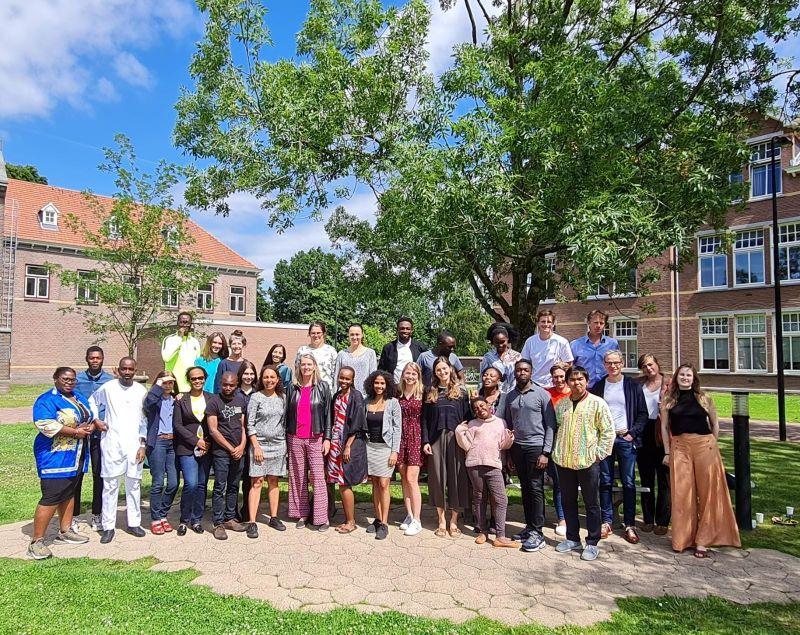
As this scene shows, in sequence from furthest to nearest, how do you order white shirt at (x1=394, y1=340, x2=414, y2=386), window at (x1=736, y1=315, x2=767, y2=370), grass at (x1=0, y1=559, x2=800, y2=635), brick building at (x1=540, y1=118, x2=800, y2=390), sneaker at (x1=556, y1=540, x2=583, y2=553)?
window at (x1=736, y1=315, x2=767, y2=370)
brick building at (x1=540, y1=118, x2=800, y2=390)
white shirt at (x1=394, y1=340, x2=414, y2=386)
sneaker at (x1=556, y1=540, x2=583, y2=553)
grass at (x1=0, y1=559, x2=800, y2=635)

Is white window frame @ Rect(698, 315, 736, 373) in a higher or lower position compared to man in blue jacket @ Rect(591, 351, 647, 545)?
higher

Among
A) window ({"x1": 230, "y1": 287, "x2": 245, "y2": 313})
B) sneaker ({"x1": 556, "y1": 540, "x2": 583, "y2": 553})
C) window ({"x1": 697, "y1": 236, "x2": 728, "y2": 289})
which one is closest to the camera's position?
sneaker ({"x1": 556, "y1": 540, "x2": 583, "y2": 553})

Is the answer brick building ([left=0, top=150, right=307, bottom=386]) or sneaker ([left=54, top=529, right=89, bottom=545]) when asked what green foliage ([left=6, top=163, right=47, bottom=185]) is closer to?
brick building ([left=0, top=150, right=307, bottom=386])

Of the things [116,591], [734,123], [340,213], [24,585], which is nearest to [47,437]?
[24,585]

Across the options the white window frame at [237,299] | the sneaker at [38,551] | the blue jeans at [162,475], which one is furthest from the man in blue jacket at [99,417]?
the white window frame at [237,299]

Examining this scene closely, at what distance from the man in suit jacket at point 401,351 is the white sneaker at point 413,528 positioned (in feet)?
5.89

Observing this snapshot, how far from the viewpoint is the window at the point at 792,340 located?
25.2 metres

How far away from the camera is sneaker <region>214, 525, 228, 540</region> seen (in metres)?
5.97

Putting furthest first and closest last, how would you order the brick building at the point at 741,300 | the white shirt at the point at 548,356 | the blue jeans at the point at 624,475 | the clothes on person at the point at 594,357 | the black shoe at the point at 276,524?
1. the brick building at the point at 741,300
2. the white shirt at the point at 548,356
3. the clothes on person at the point at 594,357
4. the black shoe at the point at 276,524
5. the blue jeans at the point at 624,475

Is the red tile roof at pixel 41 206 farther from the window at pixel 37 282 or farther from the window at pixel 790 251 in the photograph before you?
the window at pixel 790 251

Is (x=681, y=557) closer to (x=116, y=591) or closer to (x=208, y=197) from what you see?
(x=116, y=591)

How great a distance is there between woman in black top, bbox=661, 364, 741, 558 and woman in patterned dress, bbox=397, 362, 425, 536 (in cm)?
267

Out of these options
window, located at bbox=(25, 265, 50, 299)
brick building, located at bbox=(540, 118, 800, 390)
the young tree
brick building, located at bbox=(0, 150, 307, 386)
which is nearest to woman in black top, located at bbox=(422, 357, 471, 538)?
the young tree

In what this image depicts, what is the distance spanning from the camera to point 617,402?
20.2ft
